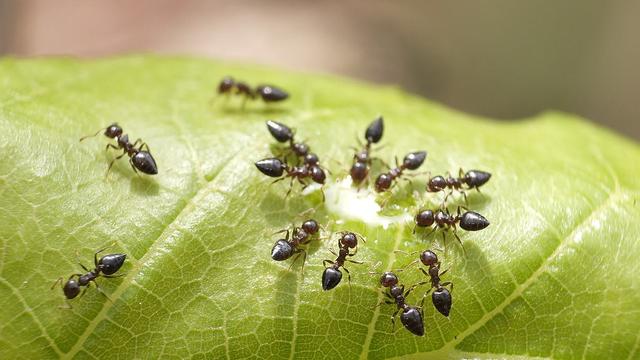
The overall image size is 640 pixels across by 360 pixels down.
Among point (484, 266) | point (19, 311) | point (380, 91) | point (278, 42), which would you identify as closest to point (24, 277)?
point (19, 311)

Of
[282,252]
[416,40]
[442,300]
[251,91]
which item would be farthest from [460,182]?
[416,40]

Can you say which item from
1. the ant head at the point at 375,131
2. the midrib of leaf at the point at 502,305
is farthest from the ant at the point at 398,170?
the midrib of leaf at the point at 502,305

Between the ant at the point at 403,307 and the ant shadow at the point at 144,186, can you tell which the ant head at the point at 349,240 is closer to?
the ant at the point at 403,307

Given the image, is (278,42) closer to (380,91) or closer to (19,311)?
(380,91)

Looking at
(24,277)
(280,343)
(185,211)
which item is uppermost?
(185,211)

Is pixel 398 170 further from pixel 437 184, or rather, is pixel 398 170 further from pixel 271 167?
pixel 271 167

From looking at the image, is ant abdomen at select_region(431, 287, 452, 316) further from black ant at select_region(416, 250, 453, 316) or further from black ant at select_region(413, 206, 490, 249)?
black ant at select_region(413, 206, 490, 249)
